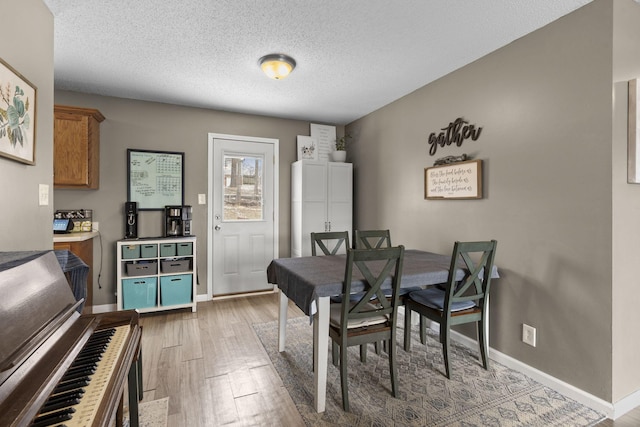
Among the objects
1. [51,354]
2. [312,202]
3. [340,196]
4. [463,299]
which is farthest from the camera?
[340,196]

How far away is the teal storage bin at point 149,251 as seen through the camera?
3.38 meters

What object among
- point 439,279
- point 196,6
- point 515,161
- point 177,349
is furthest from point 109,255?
point 515,161

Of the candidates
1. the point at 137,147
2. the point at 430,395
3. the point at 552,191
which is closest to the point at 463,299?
the point at 430,395

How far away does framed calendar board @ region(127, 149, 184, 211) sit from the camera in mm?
3596

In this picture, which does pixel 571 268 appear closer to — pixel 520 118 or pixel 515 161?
pixel 515 161

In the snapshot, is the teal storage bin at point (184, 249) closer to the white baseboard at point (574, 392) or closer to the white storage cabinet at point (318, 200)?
the white storage cabinet at point (318, 200)

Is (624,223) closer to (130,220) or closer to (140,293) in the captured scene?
(140,293)

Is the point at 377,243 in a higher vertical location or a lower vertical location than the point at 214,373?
higher

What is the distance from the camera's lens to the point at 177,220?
3697 millimetres

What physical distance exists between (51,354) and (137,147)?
324 centimetres

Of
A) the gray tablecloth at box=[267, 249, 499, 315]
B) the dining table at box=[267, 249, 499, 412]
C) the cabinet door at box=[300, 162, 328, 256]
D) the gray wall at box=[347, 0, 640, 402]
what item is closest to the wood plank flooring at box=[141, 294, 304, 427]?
the dining table at box=[267, 249, 499, 412]

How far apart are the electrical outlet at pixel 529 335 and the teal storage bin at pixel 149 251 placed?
138 inches

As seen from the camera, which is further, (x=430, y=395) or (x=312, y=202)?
(x=312, y=202)

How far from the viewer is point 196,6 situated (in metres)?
1.96
